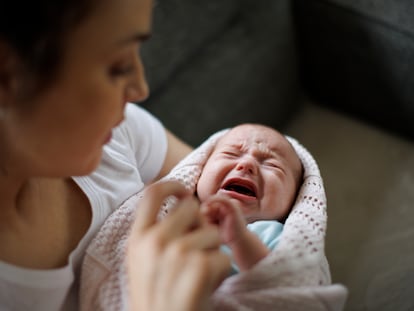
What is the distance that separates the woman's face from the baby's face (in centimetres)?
41

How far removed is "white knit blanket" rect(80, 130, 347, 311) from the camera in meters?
0.88

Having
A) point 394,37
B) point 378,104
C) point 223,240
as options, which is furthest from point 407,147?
point 223,240

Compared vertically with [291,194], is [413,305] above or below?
below

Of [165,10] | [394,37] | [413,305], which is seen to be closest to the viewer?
[413,305]

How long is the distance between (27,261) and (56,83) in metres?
0.33

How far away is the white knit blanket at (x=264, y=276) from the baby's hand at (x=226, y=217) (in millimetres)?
64

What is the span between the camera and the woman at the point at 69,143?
656 millimetres

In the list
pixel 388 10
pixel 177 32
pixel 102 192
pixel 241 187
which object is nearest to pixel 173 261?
pixel 102 192

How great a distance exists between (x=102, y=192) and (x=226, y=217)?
0.79 feet

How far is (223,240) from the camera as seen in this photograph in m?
0.93

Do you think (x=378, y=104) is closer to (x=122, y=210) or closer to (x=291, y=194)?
(x=291, y=194)

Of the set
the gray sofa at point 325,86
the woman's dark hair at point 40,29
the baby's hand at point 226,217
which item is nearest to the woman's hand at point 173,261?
the baby's hand at point 226,217

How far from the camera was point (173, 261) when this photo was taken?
71 centimetres

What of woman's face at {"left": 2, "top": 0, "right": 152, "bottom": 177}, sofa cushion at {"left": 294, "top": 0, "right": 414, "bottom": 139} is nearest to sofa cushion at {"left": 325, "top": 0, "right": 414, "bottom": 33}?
sofa cushion at {"left": 294, "top": 0, "right": 414, "bottom": 139}
